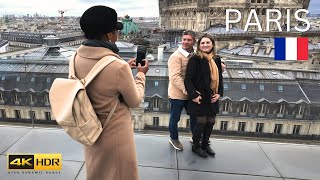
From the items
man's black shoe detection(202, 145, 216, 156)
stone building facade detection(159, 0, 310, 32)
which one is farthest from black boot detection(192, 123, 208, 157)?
stone building facade detection(159, 0, 310, 32)

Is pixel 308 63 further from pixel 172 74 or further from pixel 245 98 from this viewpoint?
pixel 172 74

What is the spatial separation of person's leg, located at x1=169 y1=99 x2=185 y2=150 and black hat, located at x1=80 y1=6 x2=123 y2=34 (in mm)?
2504

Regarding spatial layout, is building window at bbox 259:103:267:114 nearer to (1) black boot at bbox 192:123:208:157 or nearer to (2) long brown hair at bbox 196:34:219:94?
(1) black boot at bbox 192:123:208:157

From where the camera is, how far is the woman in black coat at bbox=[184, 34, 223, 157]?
4.42 metres

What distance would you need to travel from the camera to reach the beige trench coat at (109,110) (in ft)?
8.58

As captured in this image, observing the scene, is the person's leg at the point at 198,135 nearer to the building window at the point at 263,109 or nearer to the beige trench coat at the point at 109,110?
the beige trench coat at the point at 109,110

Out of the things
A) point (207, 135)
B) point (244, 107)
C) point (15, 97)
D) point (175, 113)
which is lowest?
point (244, 107)

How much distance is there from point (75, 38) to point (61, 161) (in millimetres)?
83159

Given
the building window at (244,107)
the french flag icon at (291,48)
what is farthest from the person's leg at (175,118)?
the building window at (244,107)

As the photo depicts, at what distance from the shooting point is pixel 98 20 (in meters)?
2.58

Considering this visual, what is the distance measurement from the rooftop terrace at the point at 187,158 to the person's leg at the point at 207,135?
0.54 ft

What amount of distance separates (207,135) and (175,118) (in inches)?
24.0

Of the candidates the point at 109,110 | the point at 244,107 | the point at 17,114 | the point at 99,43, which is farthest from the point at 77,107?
the point at 244,107

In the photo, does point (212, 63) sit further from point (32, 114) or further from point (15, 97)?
point (15, 97)
